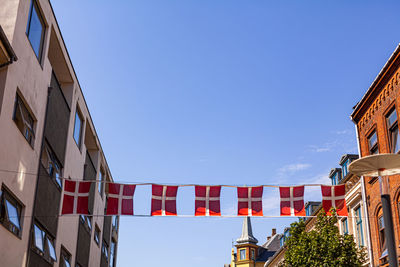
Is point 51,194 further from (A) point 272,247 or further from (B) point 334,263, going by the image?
(A) point 272,247

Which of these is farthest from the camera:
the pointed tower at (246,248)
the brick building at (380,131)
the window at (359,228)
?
the pointed tower at (246,248)

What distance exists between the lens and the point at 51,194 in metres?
19.8

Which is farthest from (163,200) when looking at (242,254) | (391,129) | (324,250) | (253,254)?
(242,254)

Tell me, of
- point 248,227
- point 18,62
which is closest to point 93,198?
point 18,62

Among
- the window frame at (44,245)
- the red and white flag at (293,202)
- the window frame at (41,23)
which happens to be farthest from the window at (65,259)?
the red and white flag at (293,202)

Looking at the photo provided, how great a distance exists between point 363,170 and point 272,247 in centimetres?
7651

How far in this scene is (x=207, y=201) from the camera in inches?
720

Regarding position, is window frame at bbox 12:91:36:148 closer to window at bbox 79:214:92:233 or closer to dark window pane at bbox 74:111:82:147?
dark window pane at bbox 74:111:82:147

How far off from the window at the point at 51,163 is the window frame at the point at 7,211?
306cm

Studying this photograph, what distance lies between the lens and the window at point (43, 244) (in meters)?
17.8

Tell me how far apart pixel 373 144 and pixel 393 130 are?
2323 mm

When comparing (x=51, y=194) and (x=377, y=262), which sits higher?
(x=51, y=194)

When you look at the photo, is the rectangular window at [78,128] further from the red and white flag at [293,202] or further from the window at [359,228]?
the window at [359,228]

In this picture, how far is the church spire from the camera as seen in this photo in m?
84.1
